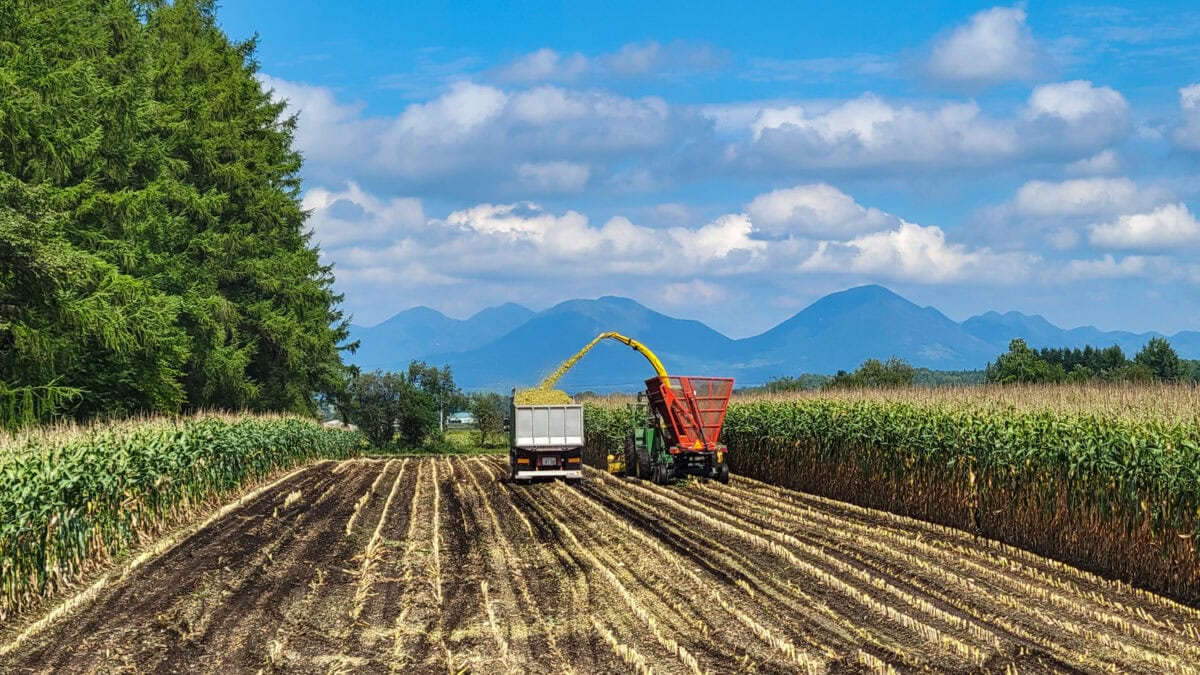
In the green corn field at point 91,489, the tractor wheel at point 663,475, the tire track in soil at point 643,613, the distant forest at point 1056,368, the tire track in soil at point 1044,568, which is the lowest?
the tire track in soil at point 1044,568

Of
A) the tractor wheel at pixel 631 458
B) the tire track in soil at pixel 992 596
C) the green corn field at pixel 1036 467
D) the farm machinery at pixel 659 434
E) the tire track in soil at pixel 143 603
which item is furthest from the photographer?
the tractor wheel at pixel 631 458

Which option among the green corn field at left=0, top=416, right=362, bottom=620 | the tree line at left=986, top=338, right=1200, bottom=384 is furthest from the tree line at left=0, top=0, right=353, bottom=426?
the tree line at left=986, top=338, right=1200, bottom=384

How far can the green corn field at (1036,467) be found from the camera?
14.6m

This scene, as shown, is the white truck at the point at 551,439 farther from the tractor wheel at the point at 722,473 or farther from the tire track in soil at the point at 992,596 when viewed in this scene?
the tire track in soil at the point at 992,596

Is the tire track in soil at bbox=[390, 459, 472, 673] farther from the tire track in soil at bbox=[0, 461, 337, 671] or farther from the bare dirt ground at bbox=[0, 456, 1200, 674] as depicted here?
the tire track in soil at bbox=[0, 461, 337, 671]

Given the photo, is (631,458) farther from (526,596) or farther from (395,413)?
(395,413)

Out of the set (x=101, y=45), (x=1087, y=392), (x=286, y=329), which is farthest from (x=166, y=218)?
(x=1087, y=392)

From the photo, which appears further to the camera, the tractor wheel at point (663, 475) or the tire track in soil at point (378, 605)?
the tractor wheel at point (663, 475)

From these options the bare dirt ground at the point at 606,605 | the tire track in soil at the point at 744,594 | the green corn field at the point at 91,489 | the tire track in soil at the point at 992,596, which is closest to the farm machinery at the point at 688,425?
the tire track in soil at the point at 992,596

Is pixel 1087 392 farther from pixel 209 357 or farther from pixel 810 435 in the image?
pixel 209 357

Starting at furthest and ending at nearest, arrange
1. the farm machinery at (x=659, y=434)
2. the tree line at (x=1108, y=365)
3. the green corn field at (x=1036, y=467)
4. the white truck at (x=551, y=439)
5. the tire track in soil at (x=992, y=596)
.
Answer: the tree line at (x=1108, y=365), the white truck at (x=551, y=439), the farm machinery at (x=659, y=434), the green corn field at (x=1036, y=467), the tire track in soil at (x=992, y=596)

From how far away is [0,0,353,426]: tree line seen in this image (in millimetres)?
25266

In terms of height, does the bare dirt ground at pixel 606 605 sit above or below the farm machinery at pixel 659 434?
below

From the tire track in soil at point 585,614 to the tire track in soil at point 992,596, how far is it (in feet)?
12.2
